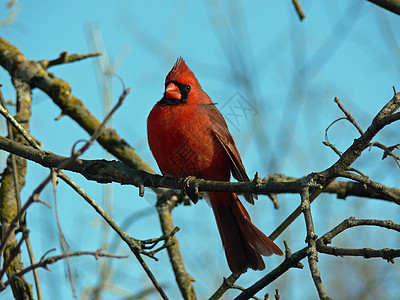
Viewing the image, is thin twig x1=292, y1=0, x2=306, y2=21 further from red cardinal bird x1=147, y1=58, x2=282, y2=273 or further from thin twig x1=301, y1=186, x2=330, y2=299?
thin twig x1=301, y1=186, x2=330, y2=299

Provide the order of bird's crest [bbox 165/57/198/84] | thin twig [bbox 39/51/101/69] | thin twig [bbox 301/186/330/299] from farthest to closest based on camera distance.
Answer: thin twig [bbox 39/51/101/69] < bird's crest [bbox 165/57/198/84] < thin twig [bbox 301/186/330/299]

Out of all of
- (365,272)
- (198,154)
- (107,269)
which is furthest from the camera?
(365,272)

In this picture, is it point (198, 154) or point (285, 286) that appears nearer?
point (198, 154)

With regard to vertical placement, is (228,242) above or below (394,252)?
above

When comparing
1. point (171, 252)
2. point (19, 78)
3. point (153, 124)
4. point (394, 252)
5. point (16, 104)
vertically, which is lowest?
point (394, 252)

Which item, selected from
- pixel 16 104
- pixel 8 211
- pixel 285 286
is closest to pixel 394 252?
pixel 8 211

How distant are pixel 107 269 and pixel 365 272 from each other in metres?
5.16

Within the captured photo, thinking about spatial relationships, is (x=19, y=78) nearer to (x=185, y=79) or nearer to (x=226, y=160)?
(x=185, y=79)

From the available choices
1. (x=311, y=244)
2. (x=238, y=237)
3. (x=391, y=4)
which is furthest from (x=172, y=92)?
(x=311, y=244)

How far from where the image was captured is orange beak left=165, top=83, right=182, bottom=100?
3.79 meters

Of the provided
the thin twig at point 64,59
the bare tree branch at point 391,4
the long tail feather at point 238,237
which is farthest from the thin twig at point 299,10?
the thin twig at point 64,59

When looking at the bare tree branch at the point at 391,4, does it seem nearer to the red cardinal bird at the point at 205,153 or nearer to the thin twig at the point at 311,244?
the red cardinal bird at the point at 205,153

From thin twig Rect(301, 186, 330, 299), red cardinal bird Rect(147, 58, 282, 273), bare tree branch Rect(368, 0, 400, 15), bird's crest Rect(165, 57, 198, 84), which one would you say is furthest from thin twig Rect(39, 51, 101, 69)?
thin twig Rect(301, 186, 330, 299)

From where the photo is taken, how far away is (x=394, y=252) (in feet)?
6.39
